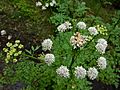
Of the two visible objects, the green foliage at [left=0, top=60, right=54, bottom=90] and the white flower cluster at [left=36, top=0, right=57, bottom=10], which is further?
the white flower cluster at [left=36, top=0, right=57, bottom=10]

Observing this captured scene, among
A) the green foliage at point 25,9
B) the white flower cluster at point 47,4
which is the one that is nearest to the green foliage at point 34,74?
the green foliage at point 25,9

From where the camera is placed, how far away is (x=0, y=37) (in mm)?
3895

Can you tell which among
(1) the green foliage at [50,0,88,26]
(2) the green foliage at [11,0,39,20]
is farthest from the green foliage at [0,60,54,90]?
(2) the green foliage at [11,0,39,20]

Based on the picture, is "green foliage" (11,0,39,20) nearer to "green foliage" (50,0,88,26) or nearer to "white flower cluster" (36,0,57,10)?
"white flower cluster" (36,0,57,10)

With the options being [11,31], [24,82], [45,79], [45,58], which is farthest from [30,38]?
[45,58]

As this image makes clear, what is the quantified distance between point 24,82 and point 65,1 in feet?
4.61

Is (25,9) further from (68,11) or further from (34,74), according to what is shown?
(34,74)

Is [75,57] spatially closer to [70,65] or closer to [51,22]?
[70,65]

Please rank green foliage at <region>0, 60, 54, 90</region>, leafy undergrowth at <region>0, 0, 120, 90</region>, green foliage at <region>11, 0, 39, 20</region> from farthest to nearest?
green foliage at <region>11, 0, 39, 20</region>, green foliage at <region>0, 60, 54, 90</region>, leafy undergrowth at <region>0, 0, 120, 90</region>

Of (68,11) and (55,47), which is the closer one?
(55,47)

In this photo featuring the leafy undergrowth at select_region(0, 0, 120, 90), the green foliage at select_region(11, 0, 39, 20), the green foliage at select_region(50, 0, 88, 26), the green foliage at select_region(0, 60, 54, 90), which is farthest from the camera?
the green foliage at select_region(11, 0, 39, 20)

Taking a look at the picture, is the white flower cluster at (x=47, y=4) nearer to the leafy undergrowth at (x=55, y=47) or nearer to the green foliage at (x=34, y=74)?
the leafy undergrowth at (x=55, y=47)

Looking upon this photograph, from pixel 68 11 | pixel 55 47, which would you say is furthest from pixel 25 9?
pixel 55 47

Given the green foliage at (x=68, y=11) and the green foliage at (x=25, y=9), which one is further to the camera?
the green foliage at (x=25, y=9)
